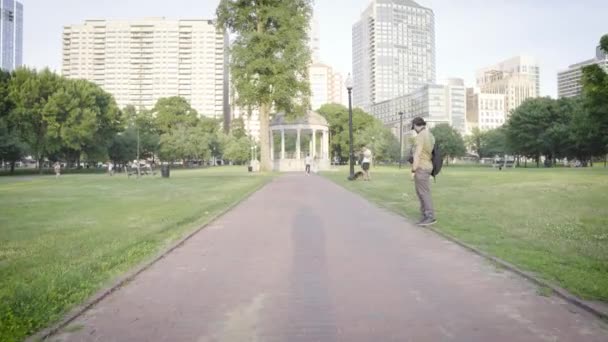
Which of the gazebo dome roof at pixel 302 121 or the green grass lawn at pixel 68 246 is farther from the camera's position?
the gazebo dome roof at pixel 302 121

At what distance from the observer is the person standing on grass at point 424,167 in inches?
366

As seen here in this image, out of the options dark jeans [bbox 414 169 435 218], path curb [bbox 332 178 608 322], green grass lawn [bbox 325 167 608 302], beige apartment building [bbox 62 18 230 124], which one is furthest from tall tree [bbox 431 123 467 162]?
beige apartment building [bbox 62 18 230 124]

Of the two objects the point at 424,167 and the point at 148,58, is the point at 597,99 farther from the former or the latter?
the point at 148,58

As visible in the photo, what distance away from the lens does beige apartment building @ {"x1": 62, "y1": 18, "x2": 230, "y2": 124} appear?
538ft

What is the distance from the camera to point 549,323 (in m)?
3.67

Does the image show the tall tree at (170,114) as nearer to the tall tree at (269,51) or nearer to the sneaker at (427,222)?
the tall tree at (269,51)

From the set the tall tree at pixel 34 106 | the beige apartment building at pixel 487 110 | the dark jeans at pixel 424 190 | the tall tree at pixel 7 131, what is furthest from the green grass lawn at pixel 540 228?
the beige apartment building at pixel 487 110

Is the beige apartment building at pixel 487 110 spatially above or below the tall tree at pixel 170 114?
above

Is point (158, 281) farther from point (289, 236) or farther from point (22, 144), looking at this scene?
point (22, 144)

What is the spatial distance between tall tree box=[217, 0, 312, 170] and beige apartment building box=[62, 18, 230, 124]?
132 m

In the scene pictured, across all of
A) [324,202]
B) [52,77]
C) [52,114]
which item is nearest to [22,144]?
[52,114]

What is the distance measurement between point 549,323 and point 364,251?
3.21 metres

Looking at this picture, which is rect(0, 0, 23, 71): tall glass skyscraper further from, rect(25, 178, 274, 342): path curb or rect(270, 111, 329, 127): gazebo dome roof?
rect(25, 178, 274, 342): path curb

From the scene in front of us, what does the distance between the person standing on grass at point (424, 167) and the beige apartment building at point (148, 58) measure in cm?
16123
